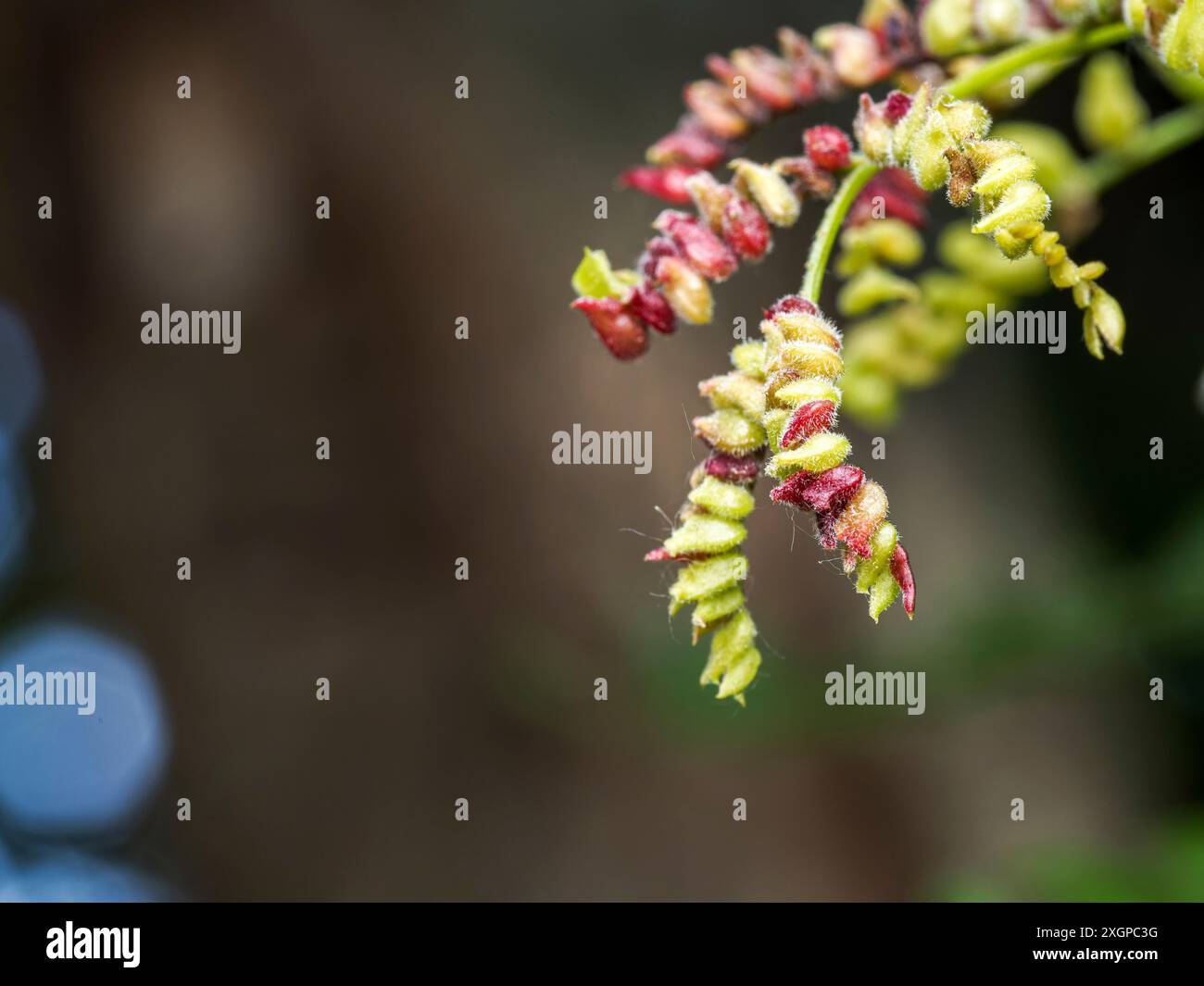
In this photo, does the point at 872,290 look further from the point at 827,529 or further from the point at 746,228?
the point at 827,529

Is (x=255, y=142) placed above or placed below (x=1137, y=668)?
above

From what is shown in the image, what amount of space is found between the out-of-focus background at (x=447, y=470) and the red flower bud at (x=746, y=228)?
Result: 1.23 meters

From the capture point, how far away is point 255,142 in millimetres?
2150

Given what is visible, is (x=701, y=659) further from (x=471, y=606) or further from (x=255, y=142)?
(x=255, y=142)

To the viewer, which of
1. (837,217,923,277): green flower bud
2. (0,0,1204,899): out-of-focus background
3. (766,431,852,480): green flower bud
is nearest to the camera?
(766,431,852,480): green flower bud

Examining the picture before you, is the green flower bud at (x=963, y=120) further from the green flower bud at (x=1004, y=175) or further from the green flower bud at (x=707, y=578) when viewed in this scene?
the green flower bud at (x=707, y=578)

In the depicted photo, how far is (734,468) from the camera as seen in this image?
59 centimetres

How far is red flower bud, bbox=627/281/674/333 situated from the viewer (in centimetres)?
68

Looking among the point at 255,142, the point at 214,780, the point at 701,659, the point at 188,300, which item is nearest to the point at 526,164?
the point at 255,142

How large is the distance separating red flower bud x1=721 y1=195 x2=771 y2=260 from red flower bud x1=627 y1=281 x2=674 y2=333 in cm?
6

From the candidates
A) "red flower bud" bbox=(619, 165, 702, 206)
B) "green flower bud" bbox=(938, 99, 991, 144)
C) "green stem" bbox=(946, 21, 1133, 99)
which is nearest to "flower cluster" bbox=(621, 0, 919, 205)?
"red flower bud" bbox=(619, 165, 702, 206)

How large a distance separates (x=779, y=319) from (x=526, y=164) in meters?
1.71

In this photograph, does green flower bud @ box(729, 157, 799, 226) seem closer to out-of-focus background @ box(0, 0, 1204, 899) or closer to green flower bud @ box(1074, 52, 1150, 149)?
green flower bud @ box(1074, 52, 1150, 149)

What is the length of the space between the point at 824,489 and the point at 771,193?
9.2 inches
